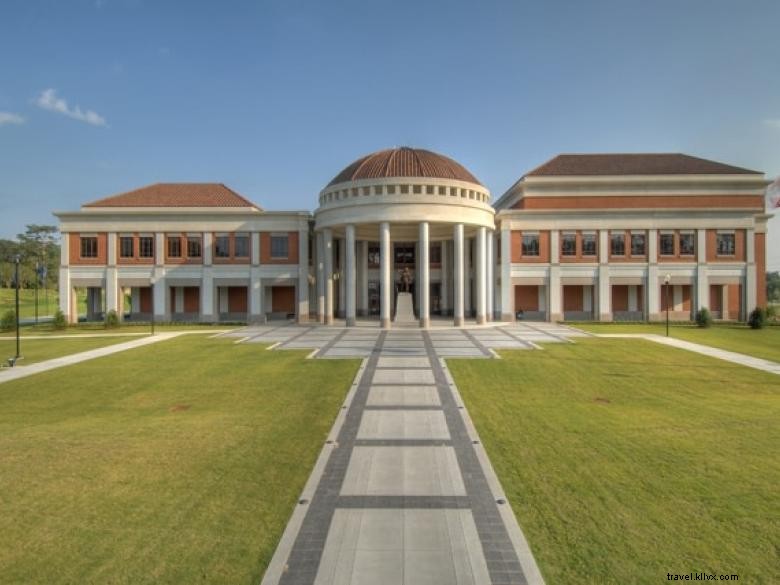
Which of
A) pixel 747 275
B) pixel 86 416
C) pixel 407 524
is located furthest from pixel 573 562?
pixel 747 275

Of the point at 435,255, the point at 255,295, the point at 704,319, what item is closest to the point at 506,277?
the point at 435,255

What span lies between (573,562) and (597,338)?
89.9 ft

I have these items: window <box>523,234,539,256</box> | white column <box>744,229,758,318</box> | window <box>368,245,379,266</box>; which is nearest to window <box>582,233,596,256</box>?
window <box>523,234,539,256</box>

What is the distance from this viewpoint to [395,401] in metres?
16.0

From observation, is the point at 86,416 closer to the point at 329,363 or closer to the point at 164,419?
the point at 164,419

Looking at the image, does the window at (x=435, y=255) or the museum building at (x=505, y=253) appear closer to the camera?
the museum building at (x=505, y=253)

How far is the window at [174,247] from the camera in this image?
152ft

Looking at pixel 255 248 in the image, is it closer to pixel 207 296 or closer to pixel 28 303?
pixel 207 296

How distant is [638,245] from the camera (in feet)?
149

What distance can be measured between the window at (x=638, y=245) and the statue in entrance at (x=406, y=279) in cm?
2385

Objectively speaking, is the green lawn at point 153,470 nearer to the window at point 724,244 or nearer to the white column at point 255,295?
the white column at point 255,295

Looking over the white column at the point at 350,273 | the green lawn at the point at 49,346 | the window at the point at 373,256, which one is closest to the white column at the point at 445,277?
the window at the point at 373,256

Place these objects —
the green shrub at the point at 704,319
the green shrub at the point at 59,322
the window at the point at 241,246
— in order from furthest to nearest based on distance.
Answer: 1. the window at the point at 241,246
2. the green shrub at the point at 59,322
3. the green shrub at the point at 704,319

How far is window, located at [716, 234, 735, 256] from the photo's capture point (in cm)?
4512
